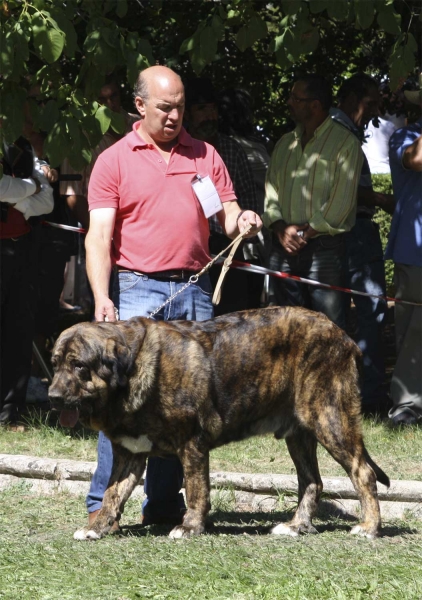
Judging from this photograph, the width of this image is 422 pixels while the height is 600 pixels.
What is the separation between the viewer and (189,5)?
11.0 metres

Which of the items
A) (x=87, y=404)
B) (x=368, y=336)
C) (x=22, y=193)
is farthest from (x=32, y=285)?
(x=87, y=404)

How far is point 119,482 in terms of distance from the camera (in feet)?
18.9

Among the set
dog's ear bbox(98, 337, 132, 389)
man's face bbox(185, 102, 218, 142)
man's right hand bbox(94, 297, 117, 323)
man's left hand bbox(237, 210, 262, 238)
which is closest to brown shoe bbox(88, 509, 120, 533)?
dog's ear bbox(98, 337, 132, 389)

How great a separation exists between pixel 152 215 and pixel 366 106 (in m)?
4.14

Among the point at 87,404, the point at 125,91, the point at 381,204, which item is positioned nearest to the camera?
the point at 87,404

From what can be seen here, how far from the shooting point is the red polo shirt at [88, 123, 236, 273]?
230 inches

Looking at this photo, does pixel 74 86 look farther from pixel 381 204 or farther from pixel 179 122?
pixel 381 204

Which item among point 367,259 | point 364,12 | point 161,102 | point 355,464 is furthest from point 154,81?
point 367,259

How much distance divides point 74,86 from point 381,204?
9.70ft

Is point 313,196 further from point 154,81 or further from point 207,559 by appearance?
point 207,559

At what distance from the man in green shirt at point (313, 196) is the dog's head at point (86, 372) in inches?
129

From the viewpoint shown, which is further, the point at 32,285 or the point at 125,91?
the point at 125,91

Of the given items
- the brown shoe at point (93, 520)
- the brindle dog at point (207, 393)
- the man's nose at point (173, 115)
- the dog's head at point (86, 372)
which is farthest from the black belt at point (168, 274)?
the brown shoe at point (93, 520)

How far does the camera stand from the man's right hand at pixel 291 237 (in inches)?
331
